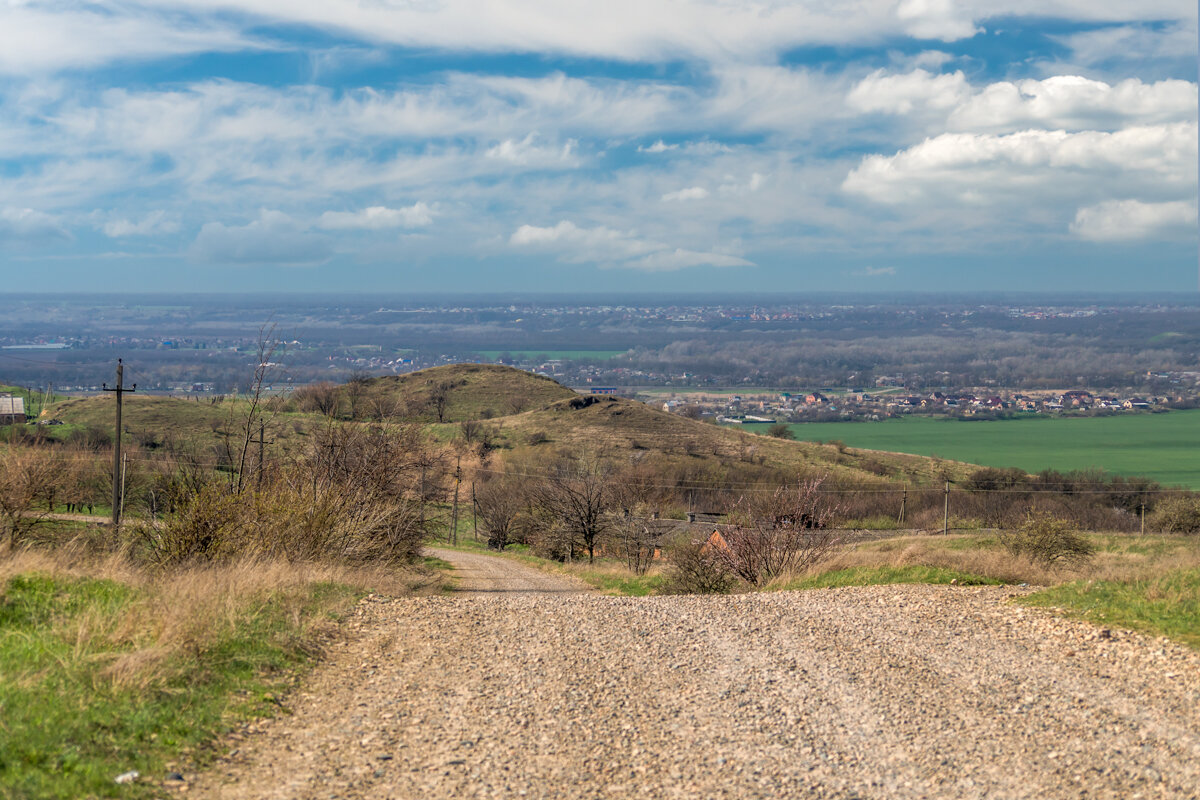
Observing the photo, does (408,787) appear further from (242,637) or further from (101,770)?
(242,637)

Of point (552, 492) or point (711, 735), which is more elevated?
point (711, 735)

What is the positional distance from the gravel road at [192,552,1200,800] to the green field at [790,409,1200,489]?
67330 millimetres

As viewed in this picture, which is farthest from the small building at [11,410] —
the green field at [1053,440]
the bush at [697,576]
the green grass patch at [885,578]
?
the green field at [1053,440]

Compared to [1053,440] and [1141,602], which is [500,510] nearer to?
[1141,602]

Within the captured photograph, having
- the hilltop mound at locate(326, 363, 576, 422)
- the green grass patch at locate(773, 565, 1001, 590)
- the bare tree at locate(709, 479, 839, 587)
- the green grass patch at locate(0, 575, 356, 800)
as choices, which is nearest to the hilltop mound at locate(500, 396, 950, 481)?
the hilltop mound at locate(326, 363, 576, 422)

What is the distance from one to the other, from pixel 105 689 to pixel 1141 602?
1014 cm

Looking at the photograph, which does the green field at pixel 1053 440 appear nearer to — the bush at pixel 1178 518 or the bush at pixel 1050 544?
the bush at pixel 1178 518

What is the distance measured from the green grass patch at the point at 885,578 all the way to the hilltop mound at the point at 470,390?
65.2 metres

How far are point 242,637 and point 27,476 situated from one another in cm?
1456

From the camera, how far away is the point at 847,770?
18.4 ft

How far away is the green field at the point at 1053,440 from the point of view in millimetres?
77000

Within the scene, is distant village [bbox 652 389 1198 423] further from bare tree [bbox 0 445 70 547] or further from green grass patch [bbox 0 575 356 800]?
green grass patch [bbox 0 575 356 800]

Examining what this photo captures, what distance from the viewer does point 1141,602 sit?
392 inches

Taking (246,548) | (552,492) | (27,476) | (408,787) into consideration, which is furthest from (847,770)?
(552,492)
